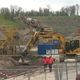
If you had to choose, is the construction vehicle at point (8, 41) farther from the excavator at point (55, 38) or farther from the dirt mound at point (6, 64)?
the dirt mound at point (6, 64)

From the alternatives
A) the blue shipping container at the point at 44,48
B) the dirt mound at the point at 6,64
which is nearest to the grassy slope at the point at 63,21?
the blue shipping container at the point at 44,48

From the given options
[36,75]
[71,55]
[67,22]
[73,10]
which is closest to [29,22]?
[71,55]

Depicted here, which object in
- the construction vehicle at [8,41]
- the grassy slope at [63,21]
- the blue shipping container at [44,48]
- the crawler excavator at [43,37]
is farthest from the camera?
the grassy slope at [63,21]

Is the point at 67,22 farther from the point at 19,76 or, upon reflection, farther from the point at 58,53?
the point at 19,76

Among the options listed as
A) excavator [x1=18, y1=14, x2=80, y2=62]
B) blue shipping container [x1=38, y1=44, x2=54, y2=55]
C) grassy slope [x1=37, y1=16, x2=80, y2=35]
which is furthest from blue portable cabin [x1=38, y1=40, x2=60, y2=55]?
grassy slope [x1=37, y1=16, x2=80, y2=35]

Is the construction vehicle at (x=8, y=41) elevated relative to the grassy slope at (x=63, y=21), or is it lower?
elevated

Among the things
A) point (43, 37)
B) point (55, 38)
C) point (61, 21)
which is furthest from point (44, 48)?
point (61, 21)

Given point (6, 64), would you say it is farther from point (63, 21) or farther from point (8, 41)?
point (63, 21)

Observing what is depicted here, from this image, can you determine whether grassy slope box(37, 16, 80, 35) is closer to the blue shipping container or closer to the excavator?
the excavator

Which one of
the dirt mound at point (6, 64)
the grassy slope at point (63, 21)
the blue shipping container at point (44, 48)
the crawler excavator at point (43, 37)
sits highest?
the crawler excavator at point (43, 37)

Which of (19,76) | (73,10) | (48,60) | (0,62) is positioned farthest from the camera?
(73,10)

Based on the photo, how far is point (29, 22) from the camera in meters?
39.8

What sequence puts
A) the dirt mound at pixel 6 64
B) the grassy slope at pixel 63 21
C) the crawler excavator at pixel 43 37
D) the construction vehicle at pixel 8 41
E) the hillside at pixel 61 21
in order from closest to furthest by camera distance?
the dirt mound at pixel 6 64, the crawler excavator at pixel 43 37, the construction vehicle at pixel 8 41, the hillside at pixel 61 21, the grassy slope at pixel 63 21

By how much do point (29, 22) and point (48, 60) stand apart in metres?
13.1
